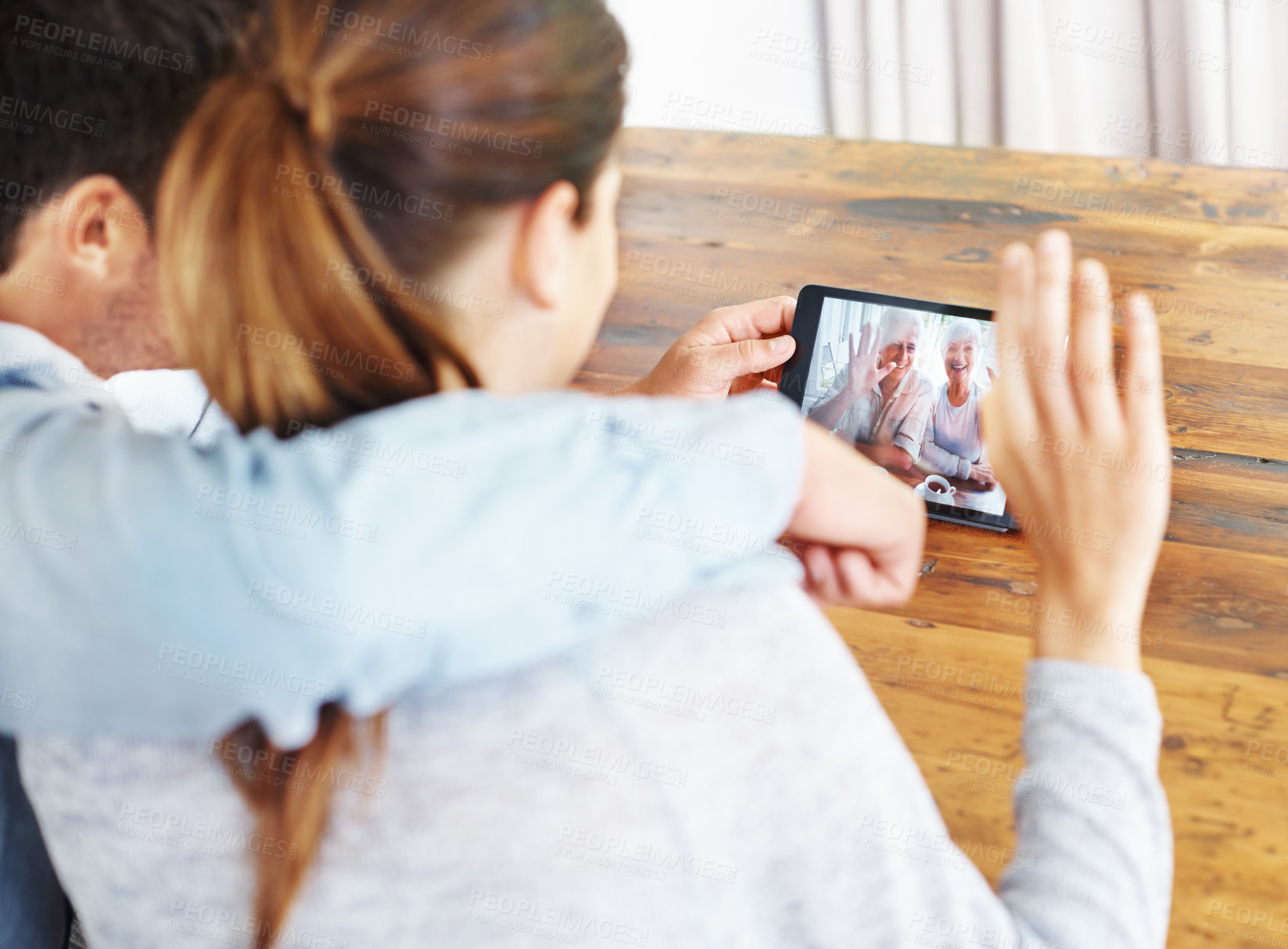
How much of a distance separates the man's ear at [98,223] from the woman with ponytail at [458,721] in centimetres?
10

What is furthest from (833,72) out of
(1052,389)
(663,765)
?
(663,765)

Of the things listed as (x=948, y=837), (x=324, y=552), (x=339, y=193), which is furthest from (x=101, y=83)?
(x=948, y=837)

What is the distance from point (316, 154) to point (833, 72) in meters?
2.08

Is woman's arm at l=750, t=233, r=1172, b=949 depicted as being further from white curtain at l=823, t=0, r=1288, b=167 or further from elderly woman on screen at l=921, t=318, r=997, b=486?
Result: white curtain at l=823, t=0, r=1288, b=167

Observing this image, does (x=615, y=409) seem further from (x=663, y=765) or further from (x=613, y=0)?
(x=613, y=0)

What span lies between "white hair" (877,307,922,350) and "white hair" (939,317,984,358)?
20mm

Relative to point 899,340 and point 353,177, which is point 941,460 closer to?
point 899,340

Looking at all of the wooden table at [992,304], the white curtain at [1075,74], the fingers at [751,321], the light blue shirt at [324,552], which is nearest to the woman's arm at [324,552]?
Answer: the light blue shirt at [324,552]

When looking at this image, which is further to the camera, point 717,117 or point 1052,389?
point 717,117

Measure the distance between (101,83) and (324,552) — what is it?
0.29 metres

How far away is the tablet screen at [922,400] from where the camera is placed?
72 centimetres

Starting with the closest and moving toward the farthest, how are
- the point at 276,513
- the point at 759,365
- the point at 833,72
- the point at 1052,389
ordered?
the point at 276,513 < the point at 1052,389 < the point at 759,365 < the point at 833,72

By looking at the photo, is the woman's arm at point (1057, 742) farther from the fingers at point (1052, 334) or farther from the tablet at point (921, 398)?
the tablet at point (921, 398)

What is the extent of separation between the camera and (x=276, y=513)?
324 mm
